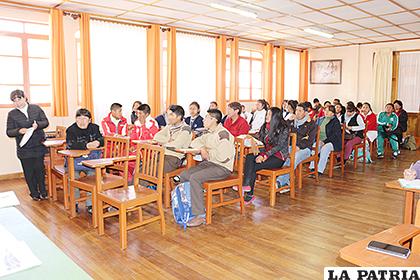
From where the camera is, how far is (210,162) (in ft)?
13.4

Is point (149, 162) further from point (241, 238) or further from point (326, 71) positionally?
point (326, 71)

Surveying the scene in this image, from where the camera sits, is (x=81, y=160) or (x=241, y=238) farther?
(x=81, y=160)

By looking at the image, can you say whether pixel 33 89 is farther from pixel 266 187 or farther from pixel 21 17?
pixel 266 187

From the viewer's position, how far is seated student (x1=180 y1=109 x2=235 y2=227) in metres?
3.79

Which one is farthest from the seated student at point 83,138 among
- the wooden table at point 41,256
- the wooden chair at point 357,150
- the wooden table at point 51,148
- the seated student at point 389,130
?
the seated student at point 389,130

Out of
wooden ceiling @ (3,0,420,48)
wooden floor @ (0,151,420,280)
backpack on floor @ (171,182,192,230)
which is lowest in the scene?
wooden floor @ (0,151,420,280)

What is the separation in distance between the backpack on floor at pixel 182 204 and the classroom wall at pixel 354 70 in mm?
7836

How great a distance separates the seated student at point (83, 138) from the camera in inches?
164

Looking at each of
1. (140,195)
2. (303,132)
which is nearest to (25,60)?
(140,195)

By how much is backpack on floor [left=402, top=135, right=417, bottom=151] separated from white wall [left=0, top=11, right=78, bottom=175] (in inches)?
305

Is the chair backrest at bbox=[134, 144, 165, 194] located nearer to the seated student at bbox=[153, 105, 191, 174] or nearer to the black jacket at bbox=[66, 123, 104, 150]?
the seated student at bbox=[153, 105, 191, 174]

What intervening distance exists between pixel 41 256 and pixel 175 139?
320 centimetres

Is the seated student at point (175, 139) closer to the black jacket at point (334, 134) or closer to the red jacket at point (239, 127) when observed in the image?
the red jacket at point (239, 127)

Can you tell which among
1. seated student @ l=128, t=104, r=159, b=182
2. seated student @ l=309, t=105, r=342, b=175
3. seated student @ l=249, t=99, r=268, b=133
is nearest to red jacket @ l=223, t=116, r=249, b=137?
seated student @ l=128, t=104, r=159, b=182
